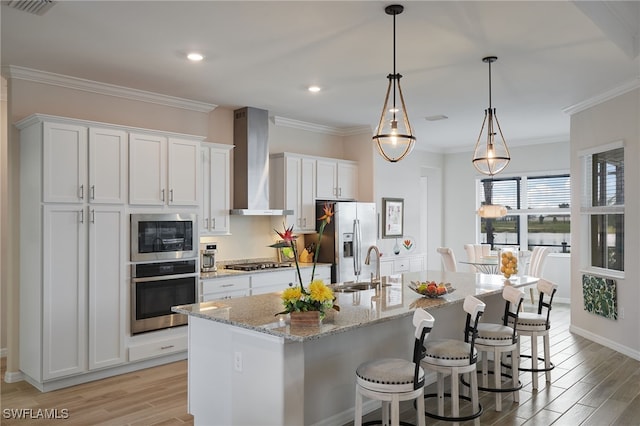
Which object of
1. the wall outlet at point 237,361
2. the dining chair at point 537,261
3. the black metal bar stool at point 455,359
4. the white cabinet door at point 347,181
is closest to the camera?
the wall outlet at point 237,361

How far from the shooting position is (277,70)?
454 centimetres

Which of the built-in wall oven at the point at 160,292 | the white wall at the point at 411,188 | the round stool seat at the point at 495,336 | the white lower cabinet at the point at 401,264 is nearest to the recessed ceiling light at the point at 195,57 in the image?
the built-in wall oven at the point at 160,292

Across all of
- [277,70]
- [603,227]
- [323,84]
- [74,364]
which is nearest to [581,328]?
[603,227]

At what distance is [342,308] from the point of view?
325cm

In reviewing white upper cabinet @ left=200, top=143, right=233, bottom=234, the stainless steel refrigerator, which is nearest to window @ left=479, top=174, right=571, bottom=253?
the stainless steel refrigerator

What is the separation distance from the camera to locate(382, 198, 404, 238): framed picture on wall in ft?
Result: 25.6

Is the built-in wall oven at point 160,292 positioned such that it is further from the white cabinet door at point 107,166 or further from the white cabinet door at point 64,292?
the white cabinet door at point 107,166

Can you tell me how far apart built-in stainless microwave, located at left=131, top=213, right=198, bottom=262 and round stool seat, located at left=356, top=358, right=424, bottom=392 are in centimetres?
268

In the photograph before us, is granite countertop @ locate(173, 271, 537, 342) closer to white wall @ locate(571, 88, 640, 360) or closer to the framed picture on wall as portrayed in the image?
white wall @ locate(571, 88, 640, 360)

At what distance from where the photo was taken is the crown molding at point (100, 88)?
14.5ft

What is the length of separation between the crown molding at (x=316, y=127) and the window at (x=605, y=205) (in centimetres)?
294

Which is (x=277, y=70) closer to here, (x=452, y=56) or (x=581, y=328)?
(x=452, y=56)

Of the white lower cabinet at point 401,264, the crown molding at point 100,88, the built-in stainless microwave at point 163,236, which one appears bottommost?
the white lower cabinet at point 401,264

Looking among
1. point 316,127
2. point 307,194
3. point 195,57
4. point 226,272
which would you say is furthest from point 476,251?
point 195,57
